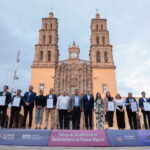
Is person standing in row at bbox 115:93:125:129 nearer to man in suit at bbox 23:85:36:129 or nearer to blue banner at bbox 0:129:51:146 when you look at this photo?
blue banner at bbox 0:129:51:146

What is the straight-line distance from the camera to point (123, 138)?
4742mm

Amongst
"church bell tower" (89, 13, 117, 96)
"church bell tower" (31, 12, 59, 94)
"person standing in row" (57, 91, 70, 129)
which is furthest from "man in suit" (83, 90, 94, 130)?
"church bell tower" (31, 12, 59, 94)

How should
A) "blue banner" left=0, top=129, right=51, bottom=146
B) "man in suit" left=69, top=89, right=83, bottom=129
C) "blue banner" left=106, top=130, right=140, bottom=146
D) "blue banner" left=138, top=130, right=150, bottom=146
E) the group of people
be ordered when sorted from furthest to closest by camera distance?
"man in suit" left=69, top=89, right=83, bottom=129
the group of people
"blue banner" left=138, top=130, right=150, bottom=146
"blue banner" left=106, top=130, right=140, bottom=146
"blue banner" left=0, top=129, right=51, bottom=146

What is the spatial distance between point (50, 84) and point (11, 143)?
15.3m

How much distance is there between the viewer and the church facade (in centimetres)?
1986

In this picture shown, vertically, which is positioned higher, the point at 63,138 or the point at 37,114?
the point at 37,114

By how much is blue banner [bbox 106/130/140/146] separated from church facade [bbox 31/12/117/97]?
47.8ft

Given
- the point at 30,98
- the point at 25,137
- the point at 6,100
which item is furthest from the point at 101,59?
the point at 25,137

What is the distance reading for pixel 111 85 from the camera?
1983 centimetres

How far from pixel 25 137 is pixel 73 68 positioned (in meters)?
16.8

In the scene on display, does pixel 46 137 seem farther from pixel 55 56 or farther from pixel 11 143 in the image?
pixel 55 56

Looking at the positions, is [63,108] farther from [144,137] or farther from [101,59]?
[101,59]

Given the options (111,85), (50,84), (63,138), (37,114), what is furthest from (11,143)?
(111,85)

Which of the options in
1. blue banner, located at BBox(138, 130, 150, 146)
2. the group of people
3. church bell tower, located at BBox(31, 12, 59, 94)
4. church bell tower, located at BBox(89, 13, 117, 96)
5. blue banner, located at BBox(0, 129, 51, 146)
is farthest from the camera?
church bell tower, located at BBox(89, 13, 117, 96)
